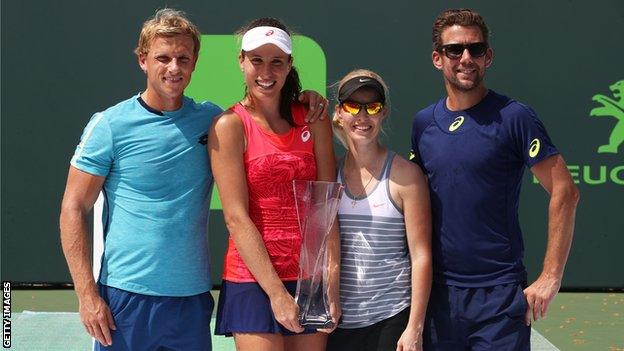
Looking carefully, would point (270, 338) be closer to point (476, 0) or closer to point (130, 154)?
point (130, 154)

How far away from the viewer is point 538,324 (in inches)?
254

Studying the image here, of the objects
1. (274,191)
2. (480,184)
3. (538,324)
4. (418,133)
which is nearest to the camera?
(274,191)

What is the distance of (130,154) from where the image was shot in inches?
126

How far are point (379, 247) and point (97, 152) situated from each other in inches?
40.8

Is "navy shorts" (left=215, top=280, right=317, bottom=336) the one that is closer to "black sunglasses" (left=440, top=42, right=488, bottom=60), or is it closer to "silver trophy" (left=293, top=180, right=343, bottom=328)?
"silver trophy" (left=293, top=180, right=343, bottom=328)

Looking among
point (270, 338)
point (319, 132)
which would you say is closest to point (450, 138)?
point (319, 132)

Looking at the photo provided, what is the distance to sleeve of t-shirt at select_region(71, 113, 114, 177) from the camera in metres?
3.18

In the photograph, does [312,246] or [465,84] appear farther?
[465,84]

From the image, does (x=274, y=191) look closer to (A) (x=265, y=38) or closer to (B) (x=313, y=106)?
(B) (x=313, y=106)

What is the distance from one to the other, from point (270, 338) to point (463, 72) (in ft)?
3.85

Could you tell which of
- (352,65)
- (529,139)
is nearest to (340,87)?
(529,139)

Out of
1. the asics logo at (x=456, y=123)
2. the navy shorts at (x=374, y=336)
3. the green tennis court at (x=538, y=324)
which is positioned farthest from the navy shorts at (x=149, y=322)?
the green tennis court at (x=538, y=324)

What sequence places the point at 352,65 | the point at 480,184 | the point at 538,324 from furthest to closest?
the point at 352,65 < the point at 538,324 < the point at 480,184

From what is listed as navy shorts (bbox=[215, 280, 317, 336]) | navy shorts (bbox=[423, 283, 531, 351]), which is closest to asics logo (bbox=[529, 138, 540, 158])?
navy shorts (bbox=[423, 283, 531, 351])
